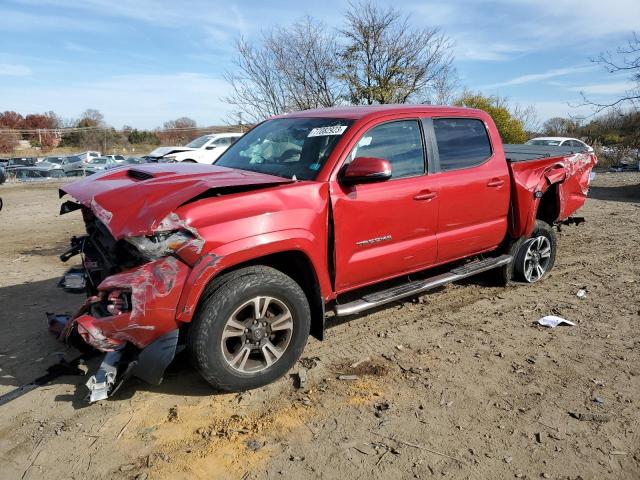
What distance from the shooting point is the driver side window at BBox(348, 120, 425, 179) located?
3951 mm

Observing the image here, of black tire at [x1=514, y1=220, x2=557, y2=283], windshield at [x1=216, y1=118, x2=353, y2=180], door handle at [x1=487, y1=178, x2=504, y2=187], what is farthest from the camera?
black tire at [x1=514, y1=220, x2=557, y2=283]

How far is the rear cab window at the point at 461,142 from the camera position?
4488 mm

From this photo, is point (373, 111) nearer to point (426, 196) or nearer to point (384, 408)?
point (426, 196)

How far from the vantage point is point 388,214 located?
12.9 ft

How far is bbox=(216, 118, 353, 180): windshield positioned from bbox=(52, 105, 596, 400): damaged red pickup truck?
1 cm

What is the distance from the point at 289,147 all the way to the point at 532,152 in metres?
3.51

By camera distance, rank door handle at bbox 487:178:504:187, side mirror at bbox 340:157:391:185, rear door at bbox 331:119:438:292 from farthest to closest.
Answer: door handle at bbox 487:178:504:187, rear door at bbox 331:119:438:292, side mirror at bbox 340:157:391:185

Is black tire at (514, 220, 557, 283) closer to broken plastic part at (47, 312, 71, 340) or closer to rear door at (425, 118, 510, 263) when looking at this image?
rear door at (425, 118, 510, 263)

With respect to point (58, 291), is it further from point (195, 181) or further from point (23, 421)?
point (195, 181)

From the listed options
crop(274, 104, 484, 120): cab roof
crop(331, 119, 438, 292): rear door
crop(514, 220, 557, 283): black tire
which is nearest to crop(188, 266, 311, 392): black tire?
crop(331, 119, 438, 292): rear door

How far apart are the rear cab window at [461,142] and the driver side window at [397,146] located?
25 cm

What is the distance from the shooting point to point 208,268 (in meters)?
3.00

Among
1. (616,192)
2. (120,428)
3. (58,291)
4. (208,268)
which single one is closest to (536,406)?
(208,268)

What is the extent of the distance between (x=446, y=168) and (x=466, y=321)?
1440 mm
